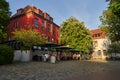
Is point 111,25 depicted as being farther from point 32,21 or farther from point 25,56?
point 32,21

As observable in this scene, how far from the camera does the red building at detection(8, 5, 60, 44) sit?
125 ft

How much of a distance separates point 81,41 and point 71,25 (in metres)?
4.49

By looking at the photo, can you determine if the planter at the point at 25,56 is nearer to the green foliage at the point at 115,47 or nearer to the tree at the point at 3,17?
the tree at the point at 3,17

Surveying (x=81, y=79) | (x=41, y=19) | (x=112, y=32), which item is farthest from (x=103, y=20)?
(x=81, y=79)

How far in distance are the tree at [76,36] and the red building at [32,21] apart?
395 centimetres

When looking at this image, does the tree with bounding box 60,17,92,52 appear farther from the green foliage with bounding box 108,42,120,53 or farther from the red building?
the green foliage with bounding box 108,42,120,53

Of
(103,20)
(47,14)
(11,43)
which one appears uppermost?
(47,14)

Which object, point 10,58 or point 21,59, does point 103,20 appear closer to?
point 21,59

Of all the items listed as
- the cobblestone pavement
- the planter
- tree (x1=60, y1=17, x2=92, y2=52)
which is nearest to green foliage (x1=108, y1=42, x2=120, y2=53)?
tree (x1=60, y1=17, x2=92, y2=52)

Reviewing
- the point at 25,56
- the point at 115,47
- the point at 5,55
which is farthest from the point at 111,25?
the point at 115,47

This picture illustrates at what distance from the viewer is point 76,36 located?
4244cm

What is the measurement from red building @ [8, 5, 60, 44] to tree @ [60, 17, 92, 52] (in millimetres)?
3947

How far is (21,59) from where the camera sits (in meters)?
24.1

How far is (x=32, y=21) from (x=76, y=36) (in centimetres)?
1090
